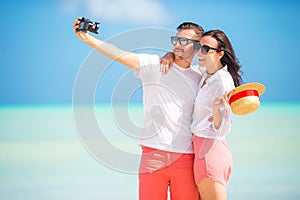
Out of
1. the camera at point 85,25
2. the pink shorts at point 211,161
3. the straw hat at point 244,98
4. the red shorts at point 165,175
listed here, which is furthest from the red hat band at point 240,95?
the camera at point 85,25

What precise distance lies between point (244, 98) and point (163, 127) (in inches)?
15.5

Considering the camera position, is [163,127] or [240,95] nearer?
[240,95]

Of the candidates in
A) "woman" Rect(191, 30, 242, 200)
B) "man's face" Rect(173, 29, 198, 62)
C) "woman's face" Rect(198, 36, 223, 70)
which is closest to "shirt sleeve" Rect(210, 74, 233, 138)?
"woman" Rect(191, 30, 242, 200)

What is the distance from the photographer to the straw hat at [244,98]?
2.11 metres

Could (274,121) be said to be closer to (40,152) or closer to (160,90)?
(40,152)

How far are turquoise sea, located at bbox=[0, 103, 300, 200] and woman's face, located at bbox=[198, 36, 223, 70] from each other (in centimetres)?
55

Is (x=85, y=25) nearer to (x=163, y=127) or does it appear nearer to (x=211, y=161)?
(x=163, y=127)

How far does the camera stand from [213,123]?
2.18 metres

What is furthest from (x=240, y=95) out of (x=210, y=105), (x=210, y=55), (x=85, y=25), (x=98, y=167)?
(x=98, y=167)

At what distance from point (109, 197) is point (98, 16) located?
10.6 meters

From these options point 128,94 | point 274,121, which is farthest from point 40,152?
point 274,121

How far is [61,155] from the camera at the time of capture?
5.64 metres

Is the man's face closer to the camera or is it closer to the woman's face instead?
the woman's face

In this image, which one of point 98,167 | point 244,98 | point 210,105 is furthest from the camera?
point 98,167
